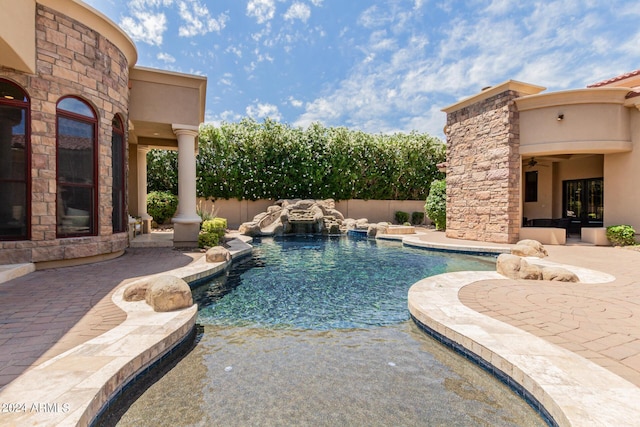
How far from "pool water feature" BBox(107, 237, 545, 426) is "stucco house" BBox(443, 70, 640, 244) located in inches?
308

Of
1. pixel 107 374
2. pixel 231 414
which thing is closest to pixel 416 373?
pixel 231 414

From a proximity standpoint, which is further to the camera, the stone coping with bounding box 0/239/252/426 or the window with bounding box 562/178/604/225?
the window with bounding box 562/178/604/225

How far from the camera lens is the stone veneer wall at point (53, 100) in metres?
5.89

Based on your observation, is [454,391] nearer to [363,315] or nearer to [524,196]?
[363,315]

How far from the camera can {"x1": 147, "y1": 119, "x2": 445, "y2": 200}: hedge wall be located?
63.2 ft

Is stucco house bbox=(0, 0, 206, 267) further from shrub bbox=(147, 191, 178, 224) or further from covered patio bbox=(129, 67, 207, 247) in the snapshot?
shrub bbox=(147, 191, 178, 224)

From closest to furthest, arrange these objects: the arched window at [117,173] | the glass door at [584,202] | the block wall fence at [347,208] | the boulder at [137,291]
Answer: the boulder at [137,291] < the arched window at [117,173] < the glass door at [584,202] < the block wall fence at [347,208]

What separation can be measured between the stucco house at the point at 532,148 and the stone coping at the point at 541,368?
320 inches

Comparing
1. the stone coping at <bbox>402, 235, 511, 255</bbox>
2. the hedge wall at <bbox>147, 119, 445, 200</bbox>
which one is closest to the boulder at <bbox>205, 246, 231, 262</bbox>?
the stone coping at <bbox>402, 235, 511, 255</bbox>

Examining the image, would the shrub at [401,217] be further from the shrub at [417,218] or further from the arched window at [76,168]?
the arched window at [76,168]

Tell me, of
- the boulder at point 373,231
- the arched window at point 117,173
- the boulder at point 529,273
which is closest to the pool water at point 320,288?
the boulder at point 529,273

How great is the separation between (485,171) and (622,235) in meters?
4.37

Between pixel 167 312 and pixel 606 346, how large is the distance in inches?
188

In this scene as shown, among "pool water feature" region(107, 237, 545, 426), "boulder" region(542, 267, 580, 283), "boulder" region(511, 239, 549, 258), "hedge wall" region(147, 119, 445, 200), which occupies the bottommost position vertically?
"pool water feature" region(107, 237, 545, 426)
